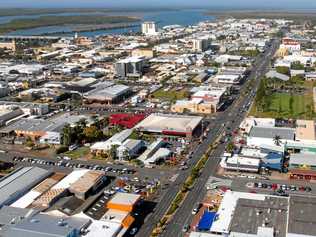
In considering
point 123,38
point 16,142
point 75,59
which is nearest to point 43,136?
point 16,142

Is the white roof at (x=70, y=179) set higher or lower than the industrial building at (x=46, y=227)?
lower

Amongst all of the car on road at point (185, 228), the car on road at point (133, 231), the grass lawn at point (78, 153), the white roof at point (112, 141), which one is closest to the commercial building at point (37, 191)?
the grass lawn at point (78, 153)

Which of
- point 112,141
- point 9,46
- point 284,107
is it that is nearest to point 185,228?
point 112,141

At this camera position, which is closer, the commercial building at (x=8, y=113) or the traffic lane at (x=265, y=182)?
the traffic lane at (x=265, y=182)

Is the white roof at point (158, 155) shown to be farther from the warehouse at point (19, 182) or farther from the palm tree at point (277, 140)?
the palm tree at point (277, 140)

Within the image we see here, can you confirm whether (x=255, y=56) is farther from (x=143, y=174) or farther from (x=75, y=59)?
(x=143, y=174)

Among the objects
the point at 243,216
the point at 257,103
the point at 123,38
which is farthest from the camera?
the point at 123,38
